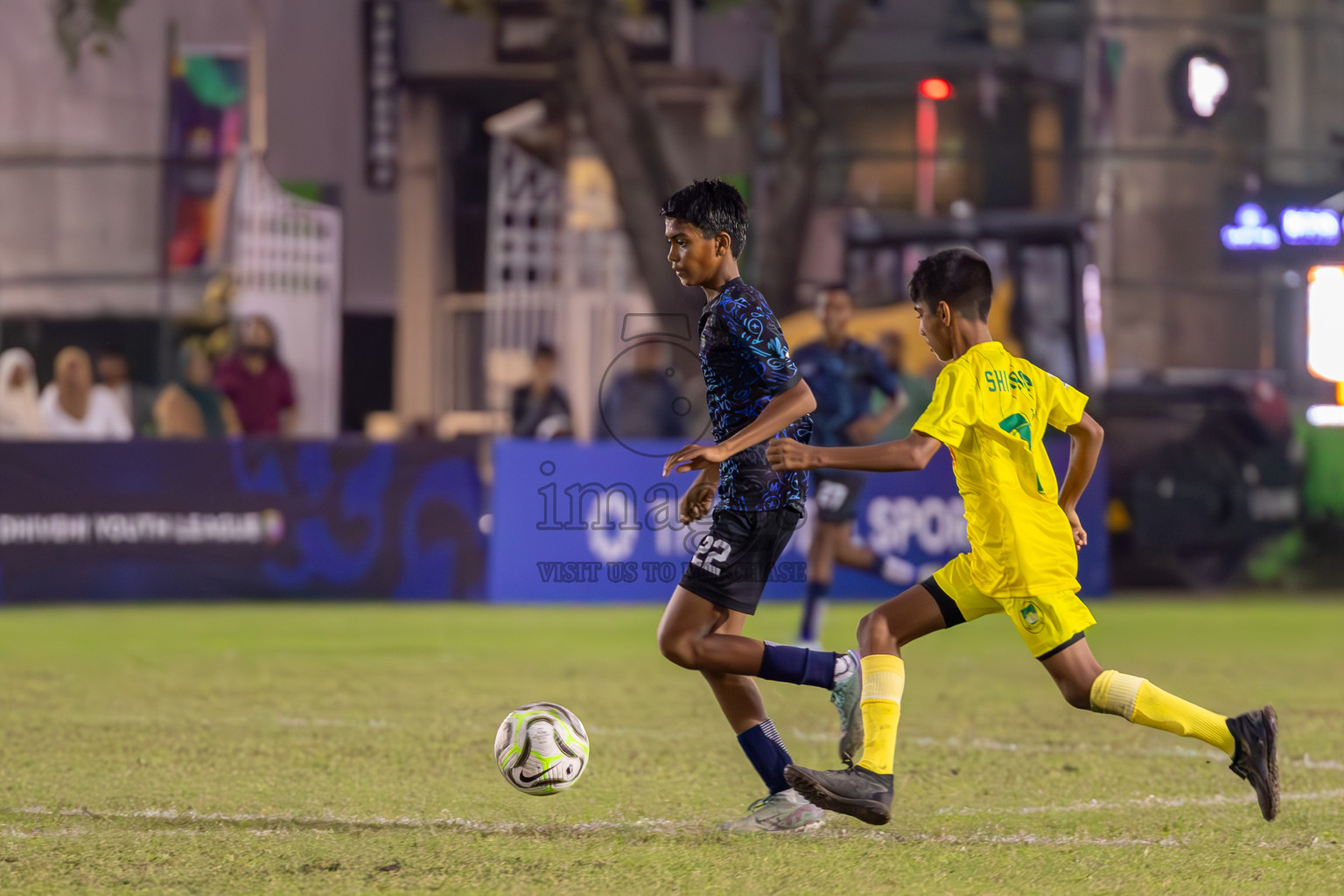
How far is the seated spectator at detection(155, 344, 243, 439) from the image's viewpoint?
15984 millimetres

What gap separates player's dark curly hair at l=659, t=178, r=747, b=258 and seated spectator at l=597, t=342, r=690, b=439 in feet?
29.2

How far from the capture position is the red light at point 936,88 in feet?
70.1

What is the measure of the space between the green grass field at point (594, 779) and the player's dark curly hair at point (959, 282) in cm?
153

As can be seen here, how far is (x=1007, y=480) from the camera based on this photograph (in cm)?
489

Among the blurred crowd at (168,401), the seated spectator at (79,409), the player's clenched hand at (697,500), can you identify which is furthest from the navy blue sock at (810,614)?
the seated spectator at (79,409)

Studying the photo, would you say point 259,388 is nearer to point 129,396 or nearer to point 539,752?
point 129,396

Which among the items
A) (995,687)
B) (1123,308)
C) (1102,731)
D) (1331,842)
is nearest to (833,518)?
(995,687)

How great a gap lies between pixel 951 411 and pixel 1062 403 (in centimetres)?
47

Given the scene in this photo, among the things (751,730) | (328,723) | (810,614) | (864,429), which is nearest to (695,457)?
(751,730)

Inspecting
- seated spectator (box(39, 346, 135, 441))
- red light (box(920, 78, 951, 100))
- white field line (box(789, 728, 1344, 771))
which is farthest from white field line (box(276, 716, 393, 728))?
red light (box(920, 78, 951, 100))

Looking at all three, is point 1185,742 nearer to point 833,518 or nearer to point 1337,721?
point 1337,721

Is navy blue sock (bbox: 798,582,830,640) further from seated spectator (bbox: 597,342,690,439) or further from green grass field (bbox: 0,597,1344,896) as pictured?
seated spectator (bbox: 597,342,690,439)

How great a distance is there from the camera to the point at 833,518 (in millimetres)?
10109

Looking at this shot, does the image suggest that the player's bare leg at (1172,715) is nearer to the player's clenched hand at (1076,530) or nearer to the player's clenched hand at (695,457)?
the player's clenched hand at (1076,530)
